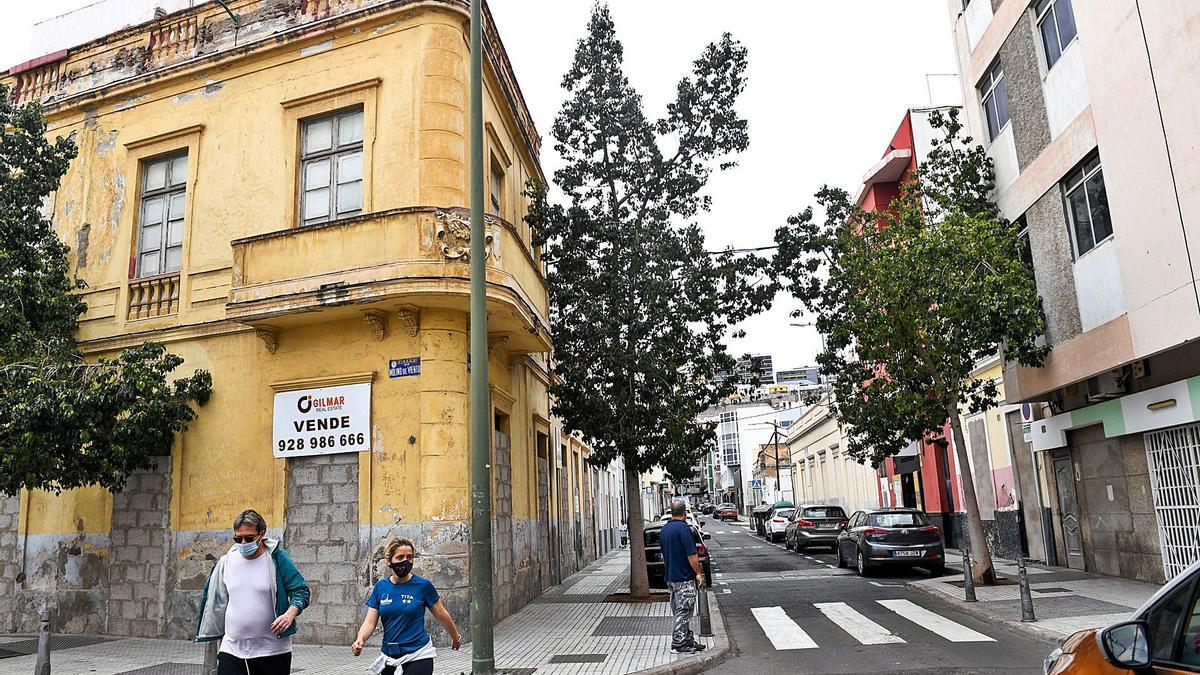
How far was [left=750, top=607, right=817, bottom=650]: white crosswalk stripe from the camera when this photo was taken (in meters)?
10.4

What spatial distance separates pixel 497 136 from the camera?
15.1 meters

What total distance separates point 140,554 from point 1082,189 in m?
16.5

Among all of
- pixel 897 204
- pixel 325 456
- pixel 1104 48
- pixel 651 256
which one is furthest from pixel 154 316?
pixel 1104 48

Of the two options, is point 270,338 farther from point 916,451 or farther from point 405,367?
point 916,451

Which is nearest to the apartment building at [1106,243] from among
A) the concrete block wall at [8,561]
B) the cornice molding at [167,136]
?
the cornice molding at [167,136]

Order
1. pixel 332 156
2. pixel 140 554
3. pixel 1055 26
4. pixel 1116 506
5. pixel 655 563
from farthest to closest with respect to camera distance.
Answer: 1. pixel 655 563
2. pixel 1116 506
3. pixel 1055 26
4. pixel 332 156
5. pixel 140 554

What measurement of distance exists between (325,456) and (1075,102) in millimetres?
13439

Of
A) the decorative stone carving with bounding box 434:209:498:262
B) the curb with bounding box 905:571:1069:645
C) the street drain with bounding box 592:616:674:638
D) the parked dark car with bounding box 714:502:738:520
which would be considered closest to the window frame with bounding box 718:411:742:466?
the parked dark car with bounding box 714:502:738:520

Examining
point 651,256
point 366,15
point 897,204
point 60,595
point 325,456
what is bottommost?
point 60,595

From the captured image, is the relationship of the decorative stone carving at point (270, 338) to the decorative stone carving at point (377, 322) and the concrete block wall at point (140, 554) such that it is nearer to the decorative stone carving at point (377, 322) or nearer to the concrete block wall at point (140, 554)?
the decorative stone carving at point (377, 322)

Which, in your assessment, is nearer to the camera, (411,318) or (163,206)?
(411,318)

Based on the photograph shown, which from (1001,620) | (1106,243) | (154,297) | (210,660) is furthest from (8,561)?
(1106,243)

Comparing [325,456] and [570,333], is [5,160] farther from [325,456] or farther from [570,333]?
[570,333]

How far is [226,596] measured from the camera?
5.59m
